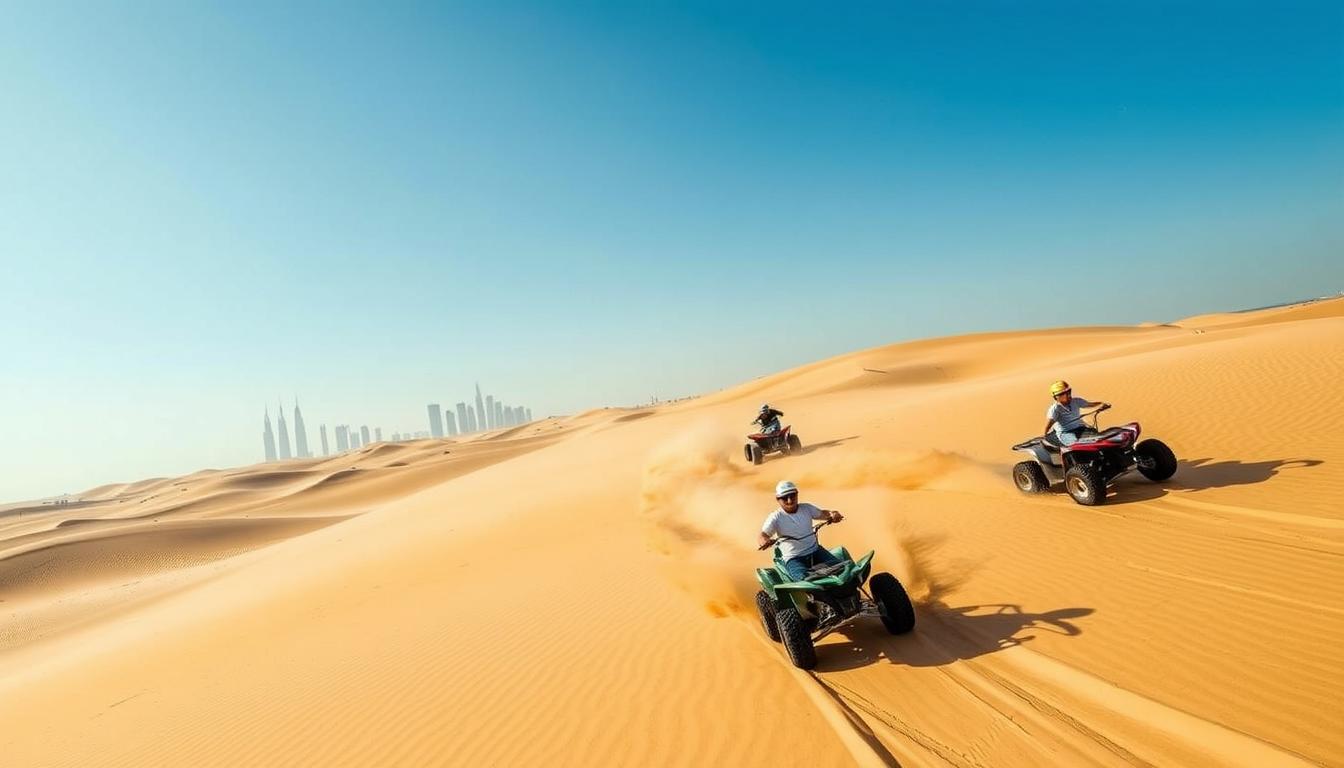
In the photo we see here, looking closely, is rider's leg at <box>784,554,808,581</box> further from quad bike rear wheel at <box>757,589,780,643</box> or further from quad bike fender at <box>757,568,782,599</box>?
quad bike rear wheel at <box>757,589,780,643</box>

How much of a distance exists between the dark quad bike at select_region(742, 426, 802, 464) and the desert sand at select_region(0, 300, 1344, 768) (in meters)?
0.86

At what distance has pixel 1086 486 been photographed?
9.11 meters

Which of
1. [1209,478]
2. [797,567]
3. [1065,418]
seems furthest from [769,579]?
[1209,478]

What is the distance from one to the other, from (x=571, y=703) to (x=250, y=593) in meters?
13.0

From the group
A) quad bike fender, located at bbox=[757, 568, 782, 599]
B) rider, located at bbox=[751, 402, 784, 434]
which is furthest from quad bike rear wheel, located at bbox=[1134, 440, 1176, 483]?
rider, located at bbox=[751, 402, 784, 434]

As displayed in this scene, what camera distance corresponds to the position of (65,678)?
434 inches

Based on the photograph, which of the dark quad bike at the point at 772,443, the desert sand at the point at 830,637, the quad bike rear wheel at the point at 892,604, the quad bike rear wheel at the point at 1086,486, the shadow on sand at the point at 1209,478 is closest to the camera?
the desert sand at the point at 830,637

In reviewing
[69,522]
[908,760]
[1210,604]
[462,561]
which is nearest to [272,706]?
[462,561]

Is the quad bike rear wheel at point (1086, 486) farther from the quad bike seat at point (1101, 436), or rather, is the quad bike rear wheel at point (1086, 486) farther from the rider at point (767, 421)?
the rider at point (767, 421)

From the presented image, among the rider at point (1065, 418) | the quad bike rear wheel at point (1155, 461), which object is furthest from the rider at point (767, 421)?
the quad bike rear wheel at point (1155, 461)

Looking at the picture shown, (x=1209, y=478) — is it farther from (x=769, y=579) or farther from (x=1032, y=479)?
(x=769, y=579)

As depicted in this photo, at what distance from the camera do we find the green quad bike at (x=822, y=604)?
222 inches

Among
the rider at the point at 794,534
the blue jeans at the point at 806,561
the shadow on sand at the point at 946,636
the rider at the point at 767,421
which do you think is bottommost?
the shadow on sand at the point at 946,636

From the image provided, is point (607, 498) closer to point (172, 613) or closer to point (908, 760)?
point (172, 613)
